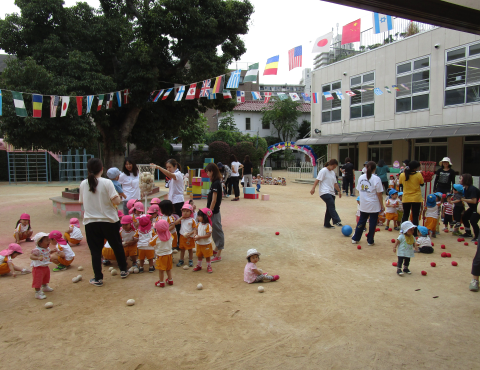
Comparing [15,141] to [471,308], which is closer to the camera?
[471,308]

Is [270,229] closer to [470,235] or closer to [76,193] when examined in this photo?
[470,235]

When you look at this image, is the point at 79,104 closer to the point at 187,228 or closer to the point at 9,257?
the point at 9,257

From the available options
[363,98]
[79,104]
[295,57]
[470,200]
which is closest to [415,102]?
[363,98]

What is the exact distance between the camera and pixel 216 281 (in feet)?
17.0

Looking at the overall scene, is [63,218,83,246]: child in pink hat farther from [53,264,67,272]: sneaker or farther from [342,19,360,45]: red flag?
[342,19,360,45]: red flag

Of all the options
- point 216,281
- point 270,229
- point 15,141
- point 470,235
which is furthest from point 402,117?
point 15,141

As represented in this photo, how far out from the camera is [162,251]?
4895mm

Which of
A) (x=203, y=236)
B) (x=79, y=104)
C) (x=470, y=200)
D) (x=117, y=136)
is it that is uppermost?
(x=79, y=104)

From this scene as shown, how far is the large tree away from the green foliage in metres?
25.4

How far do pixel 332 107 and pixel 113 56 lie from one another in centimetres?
1393

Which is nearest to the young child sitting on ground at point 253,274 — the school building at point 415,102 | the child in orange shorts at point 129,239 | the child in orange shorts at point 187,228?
the child in orange shorts at point 187,228

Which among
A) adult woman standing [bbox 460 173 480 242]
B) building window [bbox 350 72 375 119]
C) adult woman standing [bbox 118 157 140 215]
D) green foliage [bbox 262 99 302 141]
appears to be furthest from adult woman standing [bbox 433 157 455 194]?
green foliage [bbox 262 99 302 141]

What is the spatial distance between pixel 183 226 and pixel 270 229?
3.62 metres

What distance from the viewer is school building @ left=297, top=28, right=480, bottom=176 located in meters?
14.1
